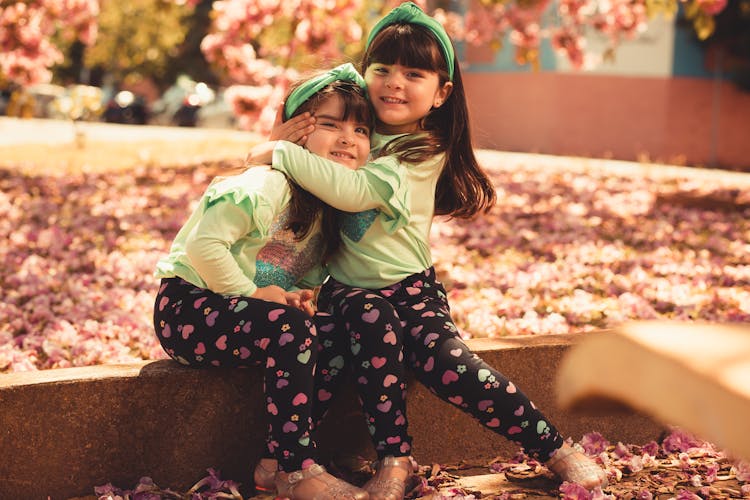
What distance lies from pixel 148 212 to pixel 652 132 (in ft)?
40.5

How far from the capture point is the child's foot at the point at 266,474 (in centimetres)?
254

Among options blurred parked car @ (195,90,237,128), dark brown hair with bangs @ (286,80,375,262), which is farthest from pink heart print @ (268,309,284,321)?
blurred parked car @ (195,90,237,128)

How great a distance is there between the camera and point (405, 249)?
113 inches

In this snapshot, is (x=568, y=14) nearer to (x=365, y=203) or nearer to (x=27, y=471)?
(x=365, y=203)

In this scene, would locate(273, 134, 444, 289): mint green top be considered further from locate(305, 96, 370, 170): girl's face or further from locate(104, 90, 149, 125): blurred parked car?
locate(104, 90, 149, 125): blurred parked car

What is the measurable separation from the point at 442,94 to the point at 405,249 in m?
0.52

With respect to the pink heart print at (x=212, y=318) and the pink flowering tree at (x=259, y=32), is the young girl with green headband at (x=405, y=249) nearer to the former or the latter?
the pink heart print at (x=212, y=318)

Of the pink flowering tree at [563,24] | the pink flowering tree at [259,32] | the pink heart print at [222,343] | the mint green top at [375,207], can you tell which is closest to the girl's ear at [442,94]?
the mint green top at [375,207]

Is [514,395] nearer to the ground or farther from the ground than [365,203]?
nearer to the ground

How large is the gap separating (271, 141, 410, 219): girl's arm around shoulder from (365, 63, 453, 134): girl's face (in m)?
0.19

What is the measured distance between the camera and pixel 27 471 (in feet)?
8.23

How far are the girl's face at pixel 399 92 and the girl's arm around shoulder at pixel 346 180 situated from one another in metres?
0.19

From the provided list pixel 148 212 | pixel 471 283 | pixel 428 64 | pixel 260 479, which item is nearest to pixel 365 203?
pixel 428 64

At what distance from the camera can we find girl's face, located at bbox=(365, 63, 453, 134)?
9.43 feet
